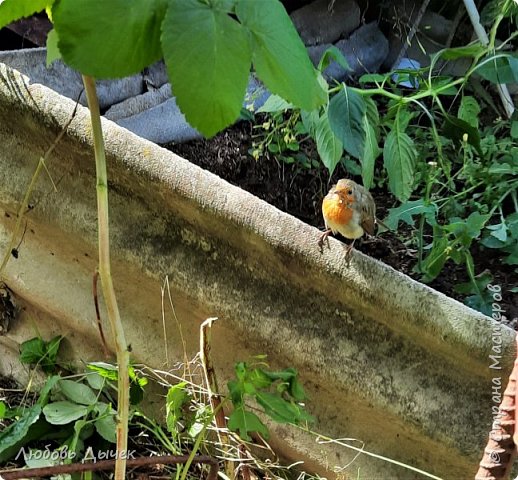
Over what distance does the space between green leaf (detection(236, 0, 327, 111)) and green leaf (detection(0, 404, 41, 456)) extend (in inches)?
39.4

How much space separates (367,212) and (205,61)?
1.12 meters

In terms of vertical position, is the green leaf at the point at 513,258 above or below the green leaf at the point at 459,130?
below

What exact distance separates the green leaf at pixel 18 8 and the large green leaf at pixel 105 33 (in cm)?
8

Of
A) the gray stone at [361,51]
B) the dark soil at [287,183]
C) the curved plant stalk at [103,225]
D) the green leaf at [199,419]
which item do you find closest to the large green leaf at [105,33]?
the curved plant stalk at [103,225]

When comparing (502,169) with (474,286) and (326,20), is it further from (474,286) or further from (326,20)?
(326,20)

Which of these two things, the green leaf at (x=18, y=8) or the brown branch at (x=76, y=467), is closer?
the green leaf at (x=18, y=8)

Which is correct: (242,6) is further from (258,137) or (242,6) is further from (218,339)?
(258,137)

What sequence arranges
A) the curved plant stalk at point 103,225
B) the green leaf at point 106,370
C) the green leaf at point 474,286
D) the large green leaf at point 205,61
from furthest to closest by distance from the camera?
1. the green leaf at point 474,286
2. the green leaf at point 106,370
3. the curved plant stalk at point 103,225
4. the large green leaf at point 205,61

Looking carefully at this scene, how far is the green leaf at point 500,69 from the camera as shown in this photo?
1.76 meters

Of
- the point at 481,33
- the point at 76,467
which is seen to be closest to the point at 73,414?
the point at 76,467

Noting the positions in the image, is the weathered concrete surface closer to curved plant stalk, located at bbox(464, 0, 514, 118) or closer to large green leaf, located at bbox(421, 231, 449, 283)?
large green leaf, located at bbox(421, 231, 449, 283)

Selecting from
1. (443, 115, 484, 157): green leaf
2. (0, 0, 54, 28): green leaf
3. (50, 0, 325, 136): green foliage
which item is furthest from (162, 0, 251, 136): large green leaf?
(443, 115, 484, 157): green leaf

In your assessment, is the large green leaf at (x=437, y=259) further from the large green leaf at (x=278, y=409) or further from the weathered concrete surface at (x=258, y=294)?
the large green leaf at (x=278, y=409)

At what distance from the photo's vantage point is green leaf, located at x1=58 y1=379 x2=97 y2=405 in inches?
62.1
